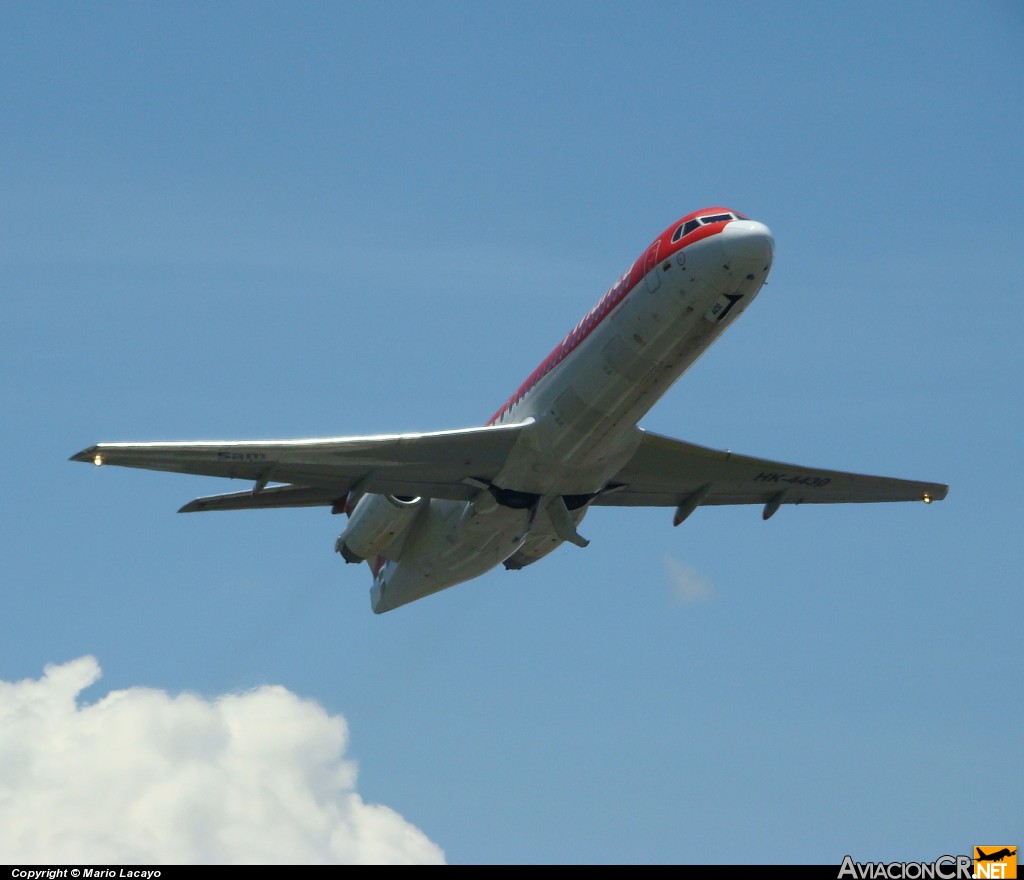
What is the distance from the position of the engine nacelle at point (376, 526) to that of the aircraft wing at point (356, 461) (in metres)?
2.19

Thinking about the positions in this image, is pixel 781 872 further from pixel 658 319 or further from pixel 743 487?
pixel 743 487

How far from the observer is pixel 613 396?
4769 centimetres

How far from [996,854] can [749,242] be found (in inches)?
661

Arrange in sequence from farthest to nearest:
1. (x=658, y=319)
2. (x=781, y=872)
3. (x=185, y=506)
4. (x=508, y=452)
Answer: (x=185, y=506), (x=508, y=452), (x=658, y=319), (x=781, y=872)

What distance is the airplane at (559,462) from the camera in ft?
150

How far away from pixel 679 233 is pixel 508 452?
852 centimetres

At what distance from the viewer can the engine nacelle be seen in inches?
2163

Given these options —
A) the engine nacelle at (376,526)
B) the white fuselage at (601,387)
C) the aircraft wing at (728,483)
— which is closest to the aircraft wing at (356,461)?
the white fuselage at (601,387)

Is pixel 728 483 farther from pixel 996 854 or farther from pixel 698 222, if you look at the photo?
pixel 996 854

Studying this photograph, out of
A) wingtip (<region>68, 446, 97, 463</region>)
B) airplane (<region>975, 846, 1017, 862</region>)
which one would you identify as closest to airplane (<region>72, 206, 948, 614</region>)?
wingtip (<region>68, 446, 97, 463</region>)

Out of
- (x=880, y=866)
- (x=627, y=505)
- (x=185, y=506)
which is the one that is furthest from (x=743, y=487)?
(x=880, y=866)

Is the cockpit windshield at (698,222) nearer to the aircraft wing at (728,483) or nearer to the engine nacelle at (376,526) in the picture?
the aircraft wing at (728,483)

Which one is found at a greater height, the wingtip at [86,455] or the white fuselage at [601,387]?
the white fuselage at [601,387]

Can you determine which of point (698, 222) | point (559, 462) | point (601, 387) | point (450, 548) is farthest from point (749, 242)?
point (450, 548)
